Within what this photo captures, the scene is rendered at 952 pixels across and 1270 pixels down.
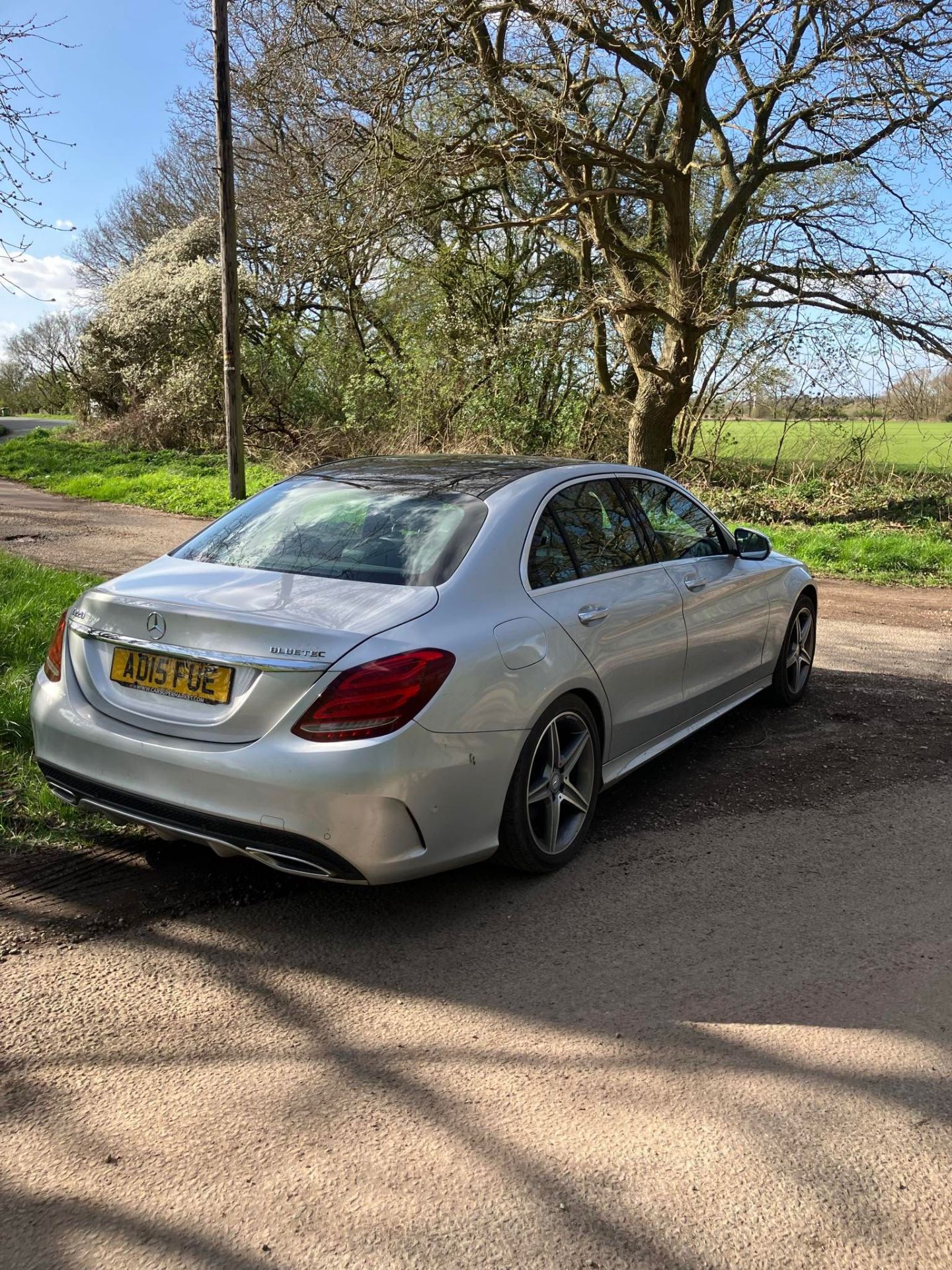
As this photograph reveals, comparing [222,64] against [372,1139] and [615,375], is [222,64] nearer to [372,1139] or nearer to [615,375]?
[615,375]

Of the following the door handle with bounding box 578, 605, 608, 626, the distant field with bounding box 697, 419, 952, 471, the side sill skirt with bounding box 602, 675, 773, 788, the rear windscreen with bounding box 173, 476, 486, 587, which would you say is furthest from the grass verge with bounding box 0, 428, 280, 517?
the door handle with bounding box 578, 605, 608, 626

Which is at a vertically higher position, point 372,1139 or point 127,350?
point 127,350

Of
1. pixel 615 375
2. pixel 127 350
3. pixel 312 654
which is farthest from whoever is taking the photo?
pixel 127 350

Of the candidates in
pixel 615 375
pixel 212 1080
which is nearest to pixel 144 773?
pixel 212 1080

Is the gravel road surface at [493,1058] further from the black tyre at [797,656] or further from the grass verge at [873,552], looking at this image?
the grass verge at [873,552]

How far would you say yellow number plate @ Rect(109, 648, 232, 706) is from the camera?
320cm

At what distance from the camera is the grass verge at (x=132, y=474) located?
16562mm

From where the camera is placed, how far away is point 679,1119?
2.47m

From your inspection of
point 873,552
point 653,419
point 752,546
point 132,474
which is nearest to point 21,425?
point 132,474

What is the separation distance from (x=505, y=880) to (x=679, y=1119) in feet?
4.60

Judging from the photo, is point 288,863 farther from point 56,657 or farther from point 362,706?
point 56,657

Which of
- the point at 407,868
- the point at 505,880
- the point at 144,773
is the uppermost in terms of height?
the point at 144,773

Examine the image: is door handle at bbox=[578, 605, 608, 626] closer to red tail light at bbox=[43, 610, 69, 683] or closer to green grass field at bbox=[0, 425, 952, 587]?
red tail light at bbox=[43, 610, 69, 683]

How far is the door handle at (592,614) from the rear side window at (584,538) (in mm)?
147
